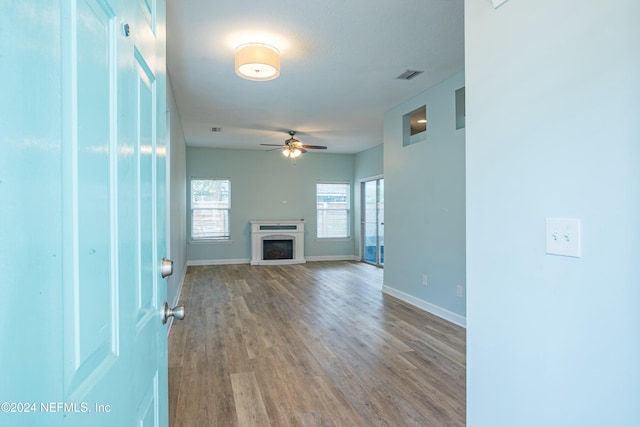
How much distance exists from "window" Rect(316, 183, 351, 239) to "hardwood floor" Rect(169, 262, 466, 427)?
395 cm

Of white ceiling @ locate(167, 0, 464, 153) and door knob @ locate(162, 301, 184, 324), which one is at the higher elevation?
white ceiling @ locate(167, 0, 464, 153)

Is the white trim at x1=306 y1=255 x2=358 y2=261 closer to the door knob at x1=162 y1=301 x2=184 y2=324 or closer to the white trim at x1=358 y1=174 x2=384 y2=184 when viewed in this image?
the white trim at x1=358 y1=174 x2=384 y2=184

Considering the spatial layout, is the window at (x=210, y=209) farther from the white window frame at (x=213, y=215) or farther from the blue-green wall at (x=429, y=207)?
the blue-green wall at (x=429, y=207)

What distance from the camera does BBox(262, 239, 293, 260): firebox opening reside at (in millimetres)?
8430

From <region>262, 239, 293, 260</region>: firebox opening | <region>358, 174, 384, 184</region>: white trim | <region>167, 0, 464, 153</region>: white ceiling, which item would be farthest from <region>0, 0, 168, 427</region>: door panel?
<region>262, 239, 293, 260</region>: firebox opening

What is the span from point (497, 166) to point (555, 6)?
528 millimetres

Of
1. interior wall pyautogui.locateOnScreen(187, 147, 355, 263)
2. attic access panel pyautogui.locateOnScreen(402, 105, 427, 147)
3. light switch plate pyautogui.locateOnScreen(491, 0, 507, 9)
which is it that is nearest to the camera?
light switch plate pyautogui.locateOnScreen(491, 0, 507, 9)

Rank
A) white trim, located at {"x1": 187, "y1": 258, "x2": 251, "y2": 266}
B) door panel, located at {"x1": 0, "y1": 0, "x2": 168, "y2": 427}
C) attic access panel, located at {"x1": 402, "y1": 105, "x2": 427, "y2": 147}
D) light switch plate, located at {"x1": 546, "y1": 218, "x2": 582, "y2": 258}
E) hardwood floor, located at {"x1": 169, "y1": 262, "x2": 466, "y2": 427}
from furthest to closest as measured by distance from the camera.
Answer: white trim, located at {"x1": 187, "y1": 258, "x2": 251, "y2": 266}
attic access panel, located at {"x1": 402, "y1": 105, "x2": 427, "y2": 147}
hardwood floor, located at {"x1": 169, "y1": 262, "x2": 466, "y2": 427}
light switch plate, located at {"x1": 546, "y1": 218, "x2": 582, "y2": 258}
door panel, located at {"x1": 0, "y1": 0, "x2": 168, "y2": 427}

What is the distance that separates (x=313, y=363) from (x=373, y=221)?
582 cm

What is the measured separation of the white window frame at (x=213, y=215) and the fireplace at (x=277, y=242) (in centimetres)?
63

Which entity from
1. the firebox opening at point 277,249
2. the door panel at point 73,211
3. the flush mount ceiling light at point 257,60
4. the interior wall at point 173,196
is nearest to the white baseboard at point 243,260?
the firebox opening at point 277,249

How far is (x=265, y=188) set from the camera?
28.4ft

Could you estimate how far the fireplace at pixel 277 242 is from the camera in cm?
830

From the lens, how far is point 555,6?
1132mm
